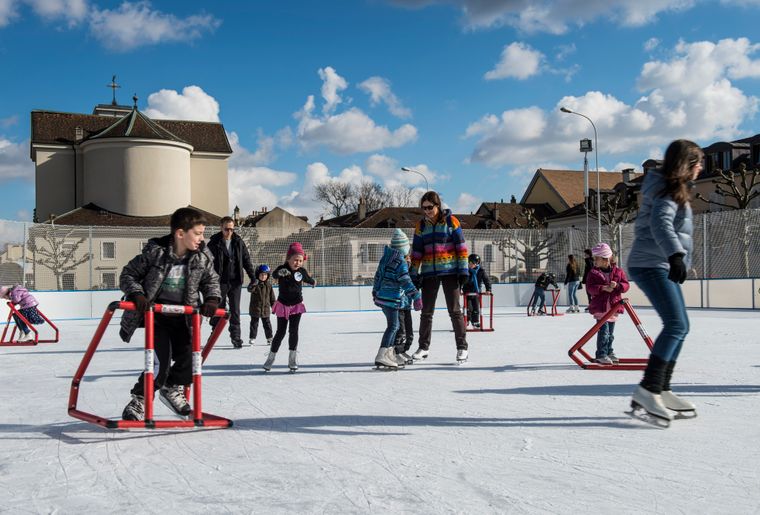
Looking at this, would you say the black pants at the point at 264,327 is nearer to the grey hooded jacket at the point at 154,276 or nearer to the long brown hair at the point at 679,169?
the grey hooded jacket at the point at 154,276

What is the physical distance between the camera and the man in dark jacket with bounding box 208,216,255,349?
9.16 metres

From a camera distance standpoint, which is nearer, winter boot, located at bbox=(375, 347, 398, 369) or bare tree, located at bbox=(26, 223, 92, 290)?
winter boot, located at bbox=(375, 347, 398, 369)

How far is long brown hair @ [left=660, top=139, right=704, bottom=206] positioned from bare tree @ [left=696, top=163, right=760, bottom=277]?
16904 millimetres

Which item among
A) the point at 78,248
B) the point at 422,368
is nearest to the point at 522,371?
the point at 422,368

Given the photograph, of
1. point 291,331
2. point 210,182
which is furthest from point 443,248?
point 210,182

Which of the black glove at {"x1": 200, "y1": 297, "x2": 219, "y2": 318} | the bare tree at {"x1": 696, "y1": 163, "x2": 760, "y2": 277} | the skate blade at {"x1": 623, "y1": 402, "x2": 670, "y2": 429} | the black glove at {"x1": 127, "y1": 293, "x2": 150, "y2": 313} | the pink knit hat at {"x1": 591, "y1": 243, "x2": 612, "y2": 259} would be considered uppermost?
the bare tree at {"x1": 696, "y1": 163, "x2": 760, "y2": 277}

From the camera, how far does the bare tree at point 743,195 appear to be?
19.5 metres

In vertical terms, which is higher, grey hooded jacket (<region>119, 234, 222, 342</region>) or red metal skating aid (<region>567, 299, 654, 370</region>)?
grey hooded jacket (<region>119, 234, 222, 342</region>)

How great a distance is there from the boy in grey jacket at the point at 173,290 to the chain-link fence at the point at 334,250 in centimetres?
1407

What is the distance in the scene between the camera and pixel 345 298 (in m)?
21.8

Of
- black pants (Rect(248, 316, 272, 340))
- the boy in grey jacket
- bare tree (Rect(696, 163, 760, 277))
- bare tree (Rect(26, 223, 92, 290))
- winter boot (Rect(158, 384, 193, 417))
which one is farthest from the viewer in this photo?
bare tree (Rect(696, 163, 760, 277))

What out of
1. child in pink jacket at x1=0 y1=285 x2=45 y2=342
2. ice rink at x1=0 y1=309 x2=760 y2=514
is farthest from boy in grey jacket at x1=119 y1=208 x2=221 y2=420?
child in pink jacket at x1=0 y1=285 x2=45 y2=342

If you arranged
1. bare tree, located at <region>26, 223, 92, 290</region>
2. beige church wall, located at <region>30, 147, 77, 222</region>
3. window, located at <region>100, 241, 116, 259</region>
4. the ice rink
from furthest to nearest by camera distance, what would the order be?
1. beige church wall, located at <region>30, 147, 77, 222</region>
2. window, located at <region>100, 241, 116, 259</region>
3. bare tree, located at <region>26, 223, 92, 290</region>
4. the ice rink

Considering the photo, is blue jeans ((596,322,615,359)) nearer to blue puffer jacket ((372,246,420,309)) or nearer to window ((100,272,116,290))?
blue puffer jacket ((372,246,420,309))
